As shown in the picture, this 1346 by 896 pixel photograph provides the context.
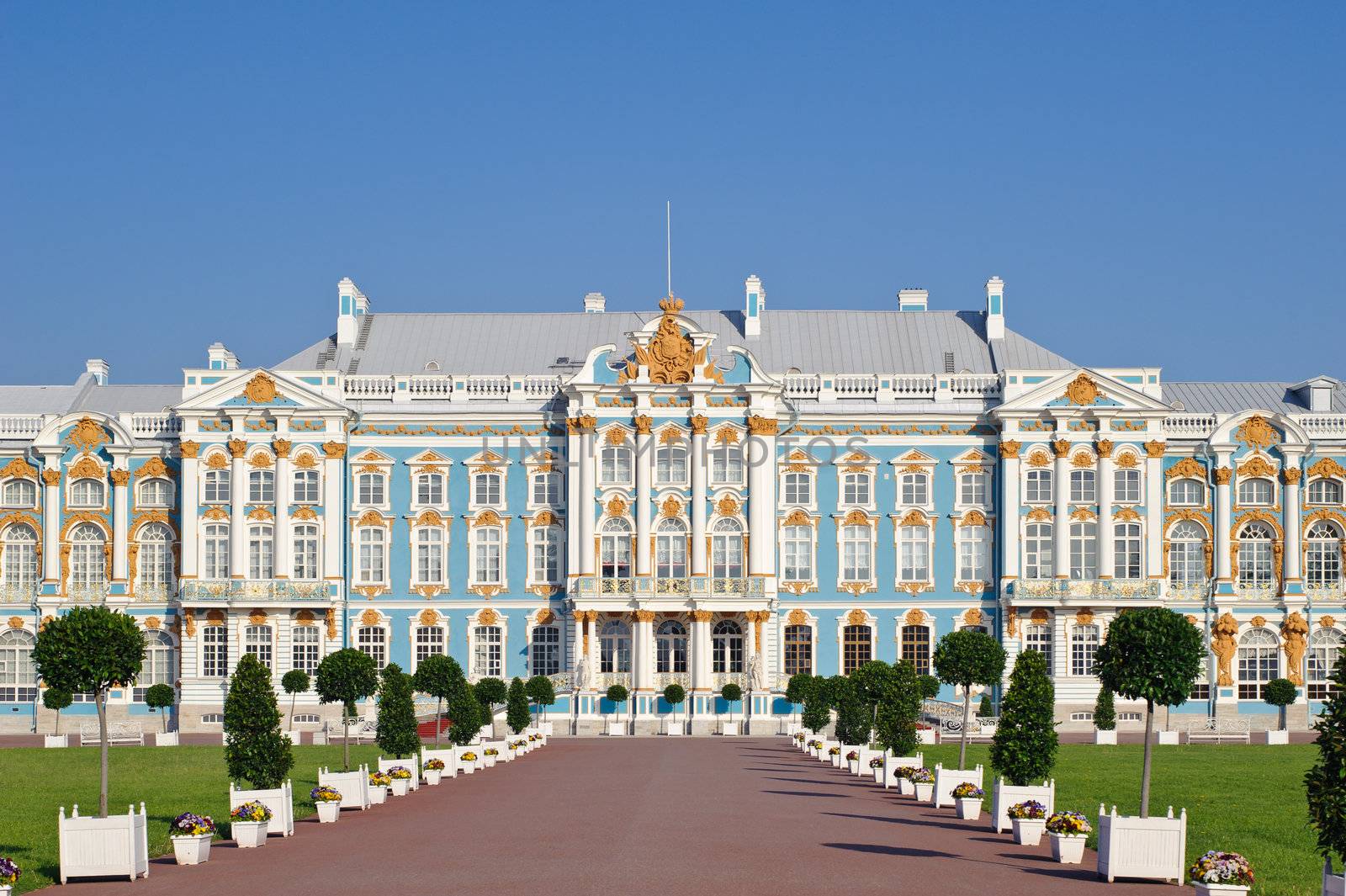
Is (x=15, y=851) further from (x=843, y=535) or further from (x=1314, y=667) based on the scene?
(x=1314, y=667)

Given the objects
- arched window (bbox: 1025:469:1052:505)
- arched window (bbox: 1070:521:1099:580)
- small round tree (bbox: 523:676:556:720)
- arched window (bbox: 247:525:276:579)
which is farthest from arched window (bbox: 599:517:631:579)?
arched window (bbox: 1070:521:1099:580)

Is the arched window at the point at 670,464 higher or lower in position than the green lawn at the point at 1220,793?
higher

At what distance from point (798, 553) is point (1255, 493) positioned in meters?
17.2

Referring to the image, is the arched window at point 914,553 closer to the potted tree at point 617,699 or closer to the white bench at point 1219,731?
the white bench at point 1219,731

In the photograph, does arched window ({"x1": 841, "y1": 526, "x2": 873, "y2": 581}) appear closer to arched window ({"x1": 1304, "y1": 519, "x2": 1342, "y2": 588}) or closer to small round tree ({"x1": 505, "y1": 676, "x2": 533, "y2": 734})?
arched window ({"x1": 1304, "y1": 519, "x2": 1342, "y2": 588})

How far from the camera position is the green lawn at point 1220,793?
27219 millimetres

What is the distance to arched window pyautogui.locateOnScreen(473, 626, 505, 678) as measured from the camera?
68.6 m

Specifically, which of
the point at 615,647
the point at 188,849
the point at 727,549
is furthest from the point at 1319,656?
the point at 188,849

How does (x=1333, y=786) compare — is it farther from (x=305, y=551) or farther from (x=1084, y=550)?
(x=305, y=551)

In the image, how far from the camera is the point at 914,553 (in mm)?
68938

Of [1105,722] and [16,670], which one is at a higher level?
[16,670]

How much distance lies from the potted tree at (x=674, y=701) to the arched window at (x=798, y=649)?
478 centimetres

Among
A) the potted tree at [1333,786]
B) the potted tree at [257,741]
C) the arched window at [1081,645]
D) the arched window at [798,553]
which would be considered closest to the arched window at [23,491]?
the arched window at [798,553]

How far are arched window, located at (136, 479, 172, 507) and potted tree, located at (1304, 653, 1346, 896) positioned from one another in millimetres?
55298
